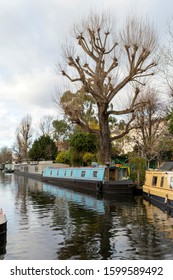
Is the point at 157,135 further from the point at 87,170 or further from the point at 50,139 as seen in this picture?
the point at 50,139

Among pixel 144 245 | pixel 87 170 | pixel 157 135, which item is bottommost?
pixel 144 245

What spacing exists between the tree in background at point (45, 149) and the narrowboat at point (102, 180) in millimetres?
33838

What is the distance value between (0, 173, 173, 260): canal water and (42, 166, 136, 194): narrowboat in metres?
5.36

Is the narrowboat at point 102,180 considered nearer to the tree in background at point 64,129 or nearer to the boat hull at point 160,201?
the boat hull at point 160,201

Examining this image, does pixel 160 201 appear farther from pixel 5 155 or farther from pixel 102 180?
pixel 5 155

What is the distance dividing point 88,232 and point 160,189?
27.8 feet

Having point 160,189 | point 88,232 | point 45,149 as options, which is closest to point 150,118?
point 160,189

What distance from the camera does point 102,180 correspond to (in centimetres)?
2917

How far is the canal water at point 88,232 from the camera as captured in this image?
10.8 m

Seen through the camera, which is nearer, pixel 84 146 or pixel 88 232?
pixel 88 232

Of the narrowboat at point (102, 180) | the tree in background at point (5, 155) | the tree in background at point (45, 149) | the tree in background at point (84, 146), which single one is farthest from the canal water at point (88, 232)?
the tree in background at point (5, 155)

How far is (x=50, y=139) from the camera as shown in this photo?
2842 inches

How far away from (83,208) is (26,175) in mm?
47672
